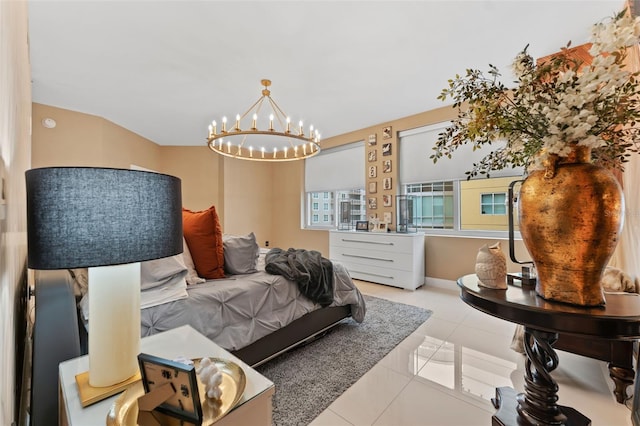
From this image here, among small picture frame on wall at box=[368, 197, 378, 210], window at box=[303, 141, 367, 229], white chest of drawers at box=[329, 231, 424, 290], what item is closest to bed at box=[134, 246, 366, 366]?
white chest of drawers at box=[329, 231, 424, 290]

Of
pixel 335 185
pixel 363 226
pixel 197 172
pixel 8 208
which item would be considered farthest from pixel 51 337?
pixel 197 172

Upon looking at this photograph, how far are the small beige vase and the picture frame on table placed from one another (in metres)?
1.09

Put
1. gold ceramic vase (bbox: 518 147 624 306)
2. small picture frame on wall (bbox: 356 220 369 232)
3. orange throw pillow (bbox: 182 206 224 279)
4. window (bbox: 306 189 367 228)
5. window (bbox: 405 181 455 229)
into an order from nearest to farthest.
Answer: gold ceramic vase (bbox: 518 147 624 306)
orange throw pillow (bbox: 182 206 224 279)
window (bbox: 405 181 455 229)
small picture frame on wall (bbox: 356 220 369 232)
window (bbox: 306 189 367 228)

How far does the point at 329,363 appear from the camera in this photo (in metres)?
1.94

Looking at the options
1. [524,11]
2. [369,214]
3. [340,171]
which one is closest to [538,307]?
[524,11]

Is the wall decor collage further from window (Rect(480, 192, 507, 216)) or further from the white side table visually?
the white side table

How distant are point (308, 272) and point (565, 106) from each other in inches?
70.6

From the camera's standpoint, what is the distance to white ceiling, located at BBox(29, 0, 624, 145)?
2037 mm

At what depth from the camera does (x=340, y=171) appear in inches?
208

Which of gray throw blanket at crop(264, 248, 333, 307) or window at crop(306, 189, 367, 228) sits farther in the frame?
window at crop(306, 189, 367, 228)

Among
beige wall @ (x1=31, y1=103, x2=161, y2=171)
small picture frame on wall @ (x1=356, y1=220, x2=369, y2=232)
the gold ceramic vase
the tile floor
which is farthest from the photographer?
small picture frame on wall @ (x1=356, y1=220, x2=369, y2=232)

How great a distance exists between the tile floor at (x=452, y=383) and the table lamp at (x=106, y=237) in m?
1.11

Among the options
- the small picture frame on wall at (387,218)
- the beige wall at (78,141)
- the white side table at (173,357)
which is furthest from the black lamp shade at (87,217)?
the beige wall at (78,141)

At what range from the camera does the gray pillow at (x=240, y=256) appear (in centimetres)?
211
